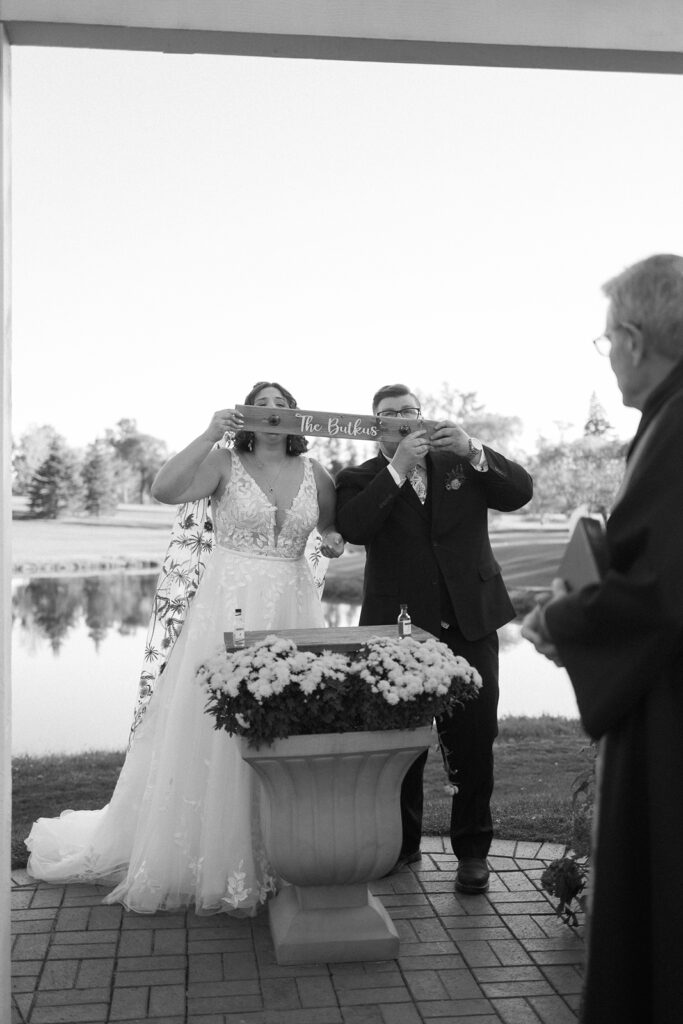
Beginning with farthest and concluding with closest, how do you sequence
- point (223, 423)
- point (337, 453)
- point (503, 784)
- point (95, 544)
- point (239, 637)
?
point (95, 544) → point (337, 453) → point (503, 784) → point (223, 423) → point (239, 637)

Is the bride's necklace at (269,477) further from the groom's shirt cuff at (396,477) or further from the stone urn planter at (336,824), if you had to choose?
the stone urn planter at (336,824)

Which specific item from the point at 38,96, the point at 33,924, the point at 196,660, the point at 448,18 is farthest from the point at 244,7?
the point at 38,96

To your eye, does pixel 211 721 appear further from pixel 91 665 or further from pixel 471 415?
pixel 471 415

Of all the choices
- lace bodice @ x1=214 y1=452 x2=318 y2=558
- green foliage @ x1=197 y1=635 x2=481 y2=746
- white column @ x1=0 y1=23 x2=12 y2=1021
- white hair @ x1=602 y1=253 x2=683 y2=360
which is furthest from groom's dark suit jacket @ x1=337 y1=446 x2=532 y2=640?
white hair @ x1=602 y1=253 x2=683 y2=360

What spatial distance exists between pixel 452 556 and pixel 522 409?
474 centimetres

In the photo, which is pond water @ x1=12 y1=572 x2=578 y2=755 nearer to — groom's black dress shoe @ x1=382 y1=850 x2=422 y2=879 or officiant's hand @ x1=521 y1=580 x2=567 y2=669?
groom's black dress shoe @ x1=382 y1=850 x2=422 y2=879

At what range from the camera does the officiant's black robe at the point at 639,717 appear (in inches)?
79.1

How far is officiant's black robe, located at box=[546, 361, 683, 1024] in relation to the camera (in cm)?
201

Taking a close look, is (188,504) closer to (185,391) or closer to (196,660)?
(196,660)

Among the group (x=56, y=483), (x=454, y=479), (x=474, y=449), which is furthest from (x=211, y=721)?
(x=56, y=483)

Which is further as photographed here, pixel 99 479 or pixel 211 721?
pixel 99 479

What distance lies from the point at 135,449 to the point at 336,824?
218 inches

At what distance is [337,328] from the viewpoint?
848cm

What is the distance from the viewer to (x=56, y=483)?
353 inches
